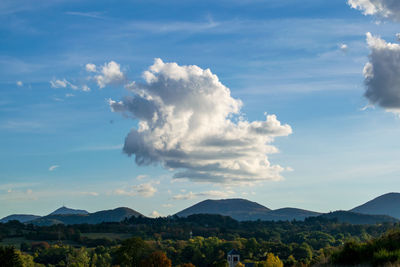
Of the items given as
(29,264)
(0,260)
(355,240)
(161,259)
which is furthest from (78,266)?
(355,240)

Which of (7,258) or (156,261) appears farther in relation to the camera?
(156,261)

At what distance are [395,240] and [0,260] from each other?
111m

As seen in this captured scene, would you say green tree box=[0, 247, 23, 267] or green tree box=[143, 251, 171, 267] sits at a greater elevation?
green tree box=[0, 247, 23, 267]

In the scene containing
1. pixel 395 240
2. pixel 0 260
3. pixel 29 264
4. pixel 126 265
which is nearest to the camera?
pixel 395 240

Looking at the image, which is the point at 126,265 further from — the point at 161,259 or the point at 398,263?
the point at 398,263

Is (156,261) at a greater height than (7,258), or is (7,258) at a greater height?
(7,258)

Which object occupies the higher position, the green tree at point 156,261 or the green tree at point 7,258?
the green tree at point 7,258

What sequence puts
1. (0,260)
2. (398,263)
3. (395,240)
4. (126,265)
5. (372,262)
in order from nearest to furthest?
(398,263) < (372,262) < (395,240) < (0,260) < (126,265)

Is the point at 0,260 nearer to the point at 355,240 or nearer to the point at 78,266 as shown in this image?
the point at 78,266

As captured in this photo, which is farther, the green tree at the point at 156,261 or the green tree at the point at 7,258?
the green tree at the point at 156,261

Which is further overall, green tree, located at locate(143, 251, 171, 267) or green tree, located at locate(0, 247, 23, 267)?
green tree, located at locate(143, 251, 171, 267)

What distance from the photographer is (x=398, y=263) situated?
27.0 metres

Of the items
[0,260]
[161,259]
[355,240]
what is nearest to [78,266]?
[161,259]

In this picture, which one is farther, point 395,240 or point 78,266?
point 78,266
